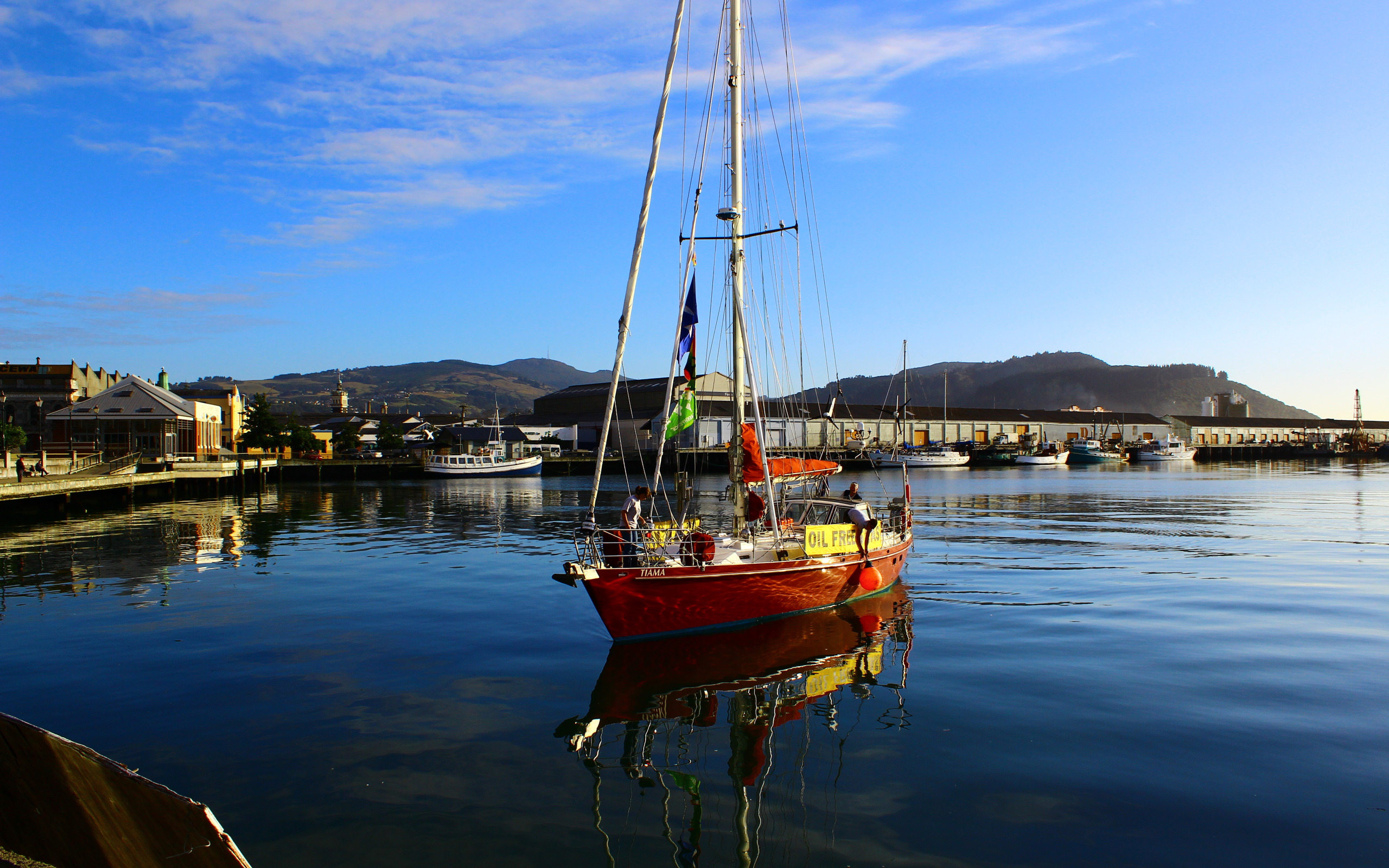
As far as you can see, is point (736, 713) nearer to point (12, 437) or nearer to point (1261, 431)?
point (12, 437)

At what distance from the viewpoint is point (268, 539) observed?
34.3 m

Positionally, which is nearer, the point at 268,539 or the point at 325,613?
the point at 325,613

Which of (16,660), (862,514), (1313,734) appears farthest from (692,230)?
(16,660)

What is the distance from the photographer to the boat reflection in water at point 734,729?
894 cm

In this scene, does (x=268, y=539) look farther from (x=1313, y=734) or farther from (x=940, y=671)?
(x=1313, y=734)

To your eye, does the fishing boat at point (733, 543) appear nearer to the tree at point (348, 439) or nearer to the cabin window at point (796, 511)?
the cabin window at point (796, 511)

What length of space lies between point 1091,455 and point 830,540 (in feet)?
386

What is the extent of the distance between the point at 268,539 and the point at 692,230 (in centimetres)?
2512

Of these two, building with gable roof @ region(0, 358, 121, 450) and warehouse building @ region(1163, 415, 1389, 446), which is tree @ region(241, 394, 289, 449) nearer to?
building with gable roof @ region(0, 358, 121, 450)

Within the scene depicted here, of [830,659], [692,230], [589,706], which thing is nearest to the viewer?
[589,706]

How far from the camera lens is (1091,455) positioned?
12312cm

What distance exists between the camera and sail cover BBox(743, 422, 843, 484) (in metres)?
18.9

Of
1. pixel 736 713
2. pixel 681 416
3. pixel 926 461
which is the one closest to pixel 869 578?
pixel 681 416

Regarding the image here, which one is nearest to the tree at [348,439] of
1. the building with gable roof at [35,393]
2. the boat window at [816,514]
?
the building with gable roof at [35,393]
